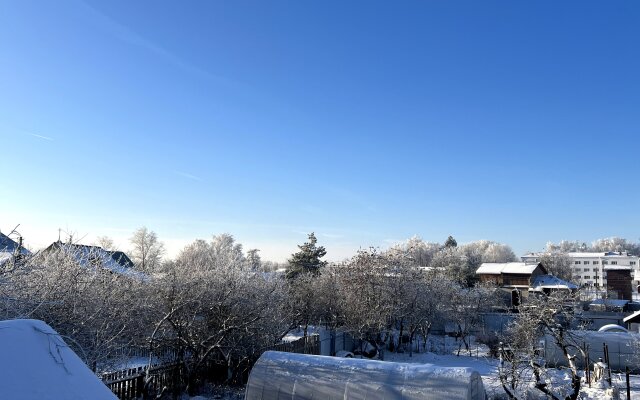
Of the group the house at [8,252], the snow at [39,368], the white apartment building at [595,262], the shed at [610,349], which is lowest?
the shed at [610,349]

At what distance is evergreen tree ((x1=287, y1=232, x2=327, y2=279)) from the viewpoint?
46.8 m

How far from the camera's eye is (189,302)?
16719mm

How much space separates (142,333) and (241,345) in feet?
12.3

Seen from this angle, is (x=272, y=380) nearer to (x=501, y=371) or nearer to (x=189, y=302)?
(x=189, y=302)

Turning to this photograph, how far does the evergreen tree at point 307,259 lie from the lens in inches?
1843

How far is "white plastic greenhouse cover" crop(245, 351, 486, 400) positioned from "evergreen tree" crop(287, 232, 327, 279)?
3245 centimetres

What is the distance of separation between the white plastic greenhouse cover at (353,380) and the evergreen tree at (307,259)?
3245cm

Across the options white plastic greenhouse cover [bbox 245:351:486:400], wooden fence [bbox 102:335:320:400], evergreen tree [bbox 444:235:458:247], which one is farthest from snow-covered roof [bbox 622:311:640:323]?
evergreen tree [bbox 444:235:458:247]

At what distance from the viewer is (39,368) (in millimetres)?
5188

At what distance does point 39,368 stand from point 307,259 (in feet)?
139

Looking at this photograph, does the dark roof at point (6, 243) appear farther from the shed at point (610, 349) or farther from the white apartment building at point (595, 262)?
the white apartment building at point (595, 262)

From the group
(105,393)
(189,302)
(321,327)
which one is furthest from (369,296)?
(105,393)

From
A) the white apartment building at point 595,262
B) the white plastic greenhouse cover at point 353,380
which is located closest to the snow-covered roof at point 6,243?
the white plastic greenhouse cover at point 353,380

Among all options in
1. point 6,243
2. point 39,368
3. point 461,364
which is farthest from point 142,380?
point 461,364
